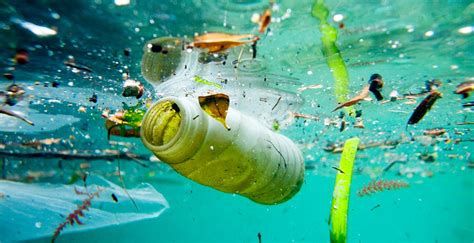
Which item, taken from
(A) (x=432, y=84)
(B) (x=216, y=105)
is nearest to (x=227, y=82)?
(B) (x=216, y=105)

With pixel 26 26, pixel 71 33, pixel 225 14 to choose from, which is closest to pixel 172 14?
pixel 225 14

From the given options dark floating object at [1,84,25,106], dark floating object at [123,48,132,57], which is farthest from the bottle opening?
dark floating object at [1,84,25,106]

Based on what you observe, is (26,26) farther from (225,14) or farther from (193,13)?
(225,14)

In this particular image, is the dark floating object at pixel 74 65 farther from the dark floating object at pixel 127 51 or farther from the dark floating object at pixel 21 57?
the dark floating object at pixel 127 51

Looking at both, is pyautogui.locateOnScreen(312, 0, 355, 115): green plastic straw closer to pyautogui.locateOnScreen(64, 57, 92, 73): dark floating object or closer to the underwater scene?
the underwater scene

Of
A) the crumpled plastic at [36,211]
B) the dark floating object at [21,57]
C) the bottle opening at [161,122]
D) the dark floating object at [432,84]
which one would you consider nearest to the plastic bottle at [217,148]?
the bottle opening at [161,122]
